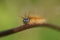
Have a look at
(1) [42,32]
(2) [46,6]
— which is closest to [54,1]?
(2) [46,6]

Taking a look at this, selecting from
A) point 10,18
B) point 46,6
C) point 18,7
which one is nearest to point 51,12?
point 46,6

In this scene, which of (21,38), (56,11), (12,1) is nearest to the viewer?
(21,38)

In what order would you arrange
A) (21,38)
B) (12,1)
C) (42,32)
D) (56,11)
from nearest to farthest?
(21,38) < (42,32) < (56,11) < (12,1)

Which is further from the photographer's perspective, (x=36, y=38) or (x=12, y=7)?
(x=12, y=7)

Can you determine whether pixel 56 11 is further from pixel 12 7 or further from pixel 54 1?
pixel 12 7

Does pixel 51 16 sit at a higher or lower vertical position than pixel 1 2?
lower

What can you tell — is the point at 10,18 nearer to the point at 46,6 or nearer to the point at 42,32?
the point at 42,32
